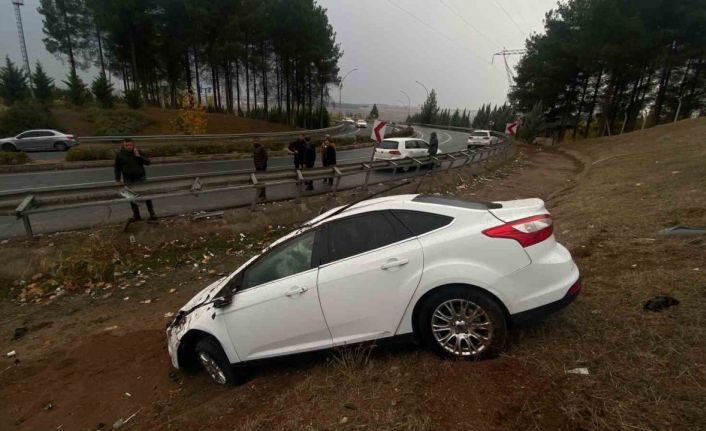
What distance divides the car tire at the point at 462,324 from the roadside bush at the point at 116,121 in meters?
32.4

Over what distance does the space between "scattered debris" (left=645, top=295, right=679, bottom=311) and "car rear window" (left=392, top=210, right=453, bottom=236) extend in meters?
2.22

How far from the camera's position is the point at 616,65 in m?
30.0

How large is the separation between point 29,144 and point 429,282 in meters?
28.9

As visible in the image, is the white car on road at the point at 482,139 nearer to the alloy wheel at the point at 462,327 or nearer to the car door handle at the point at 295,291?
the alloy wheel at the point at 462,327

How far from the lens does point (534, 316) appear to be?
3256 millimetres

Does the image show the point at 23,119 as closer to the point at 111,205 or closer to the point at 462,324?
the point at 111,205

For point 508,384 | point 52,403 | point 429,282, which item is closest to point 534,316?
point 508,384

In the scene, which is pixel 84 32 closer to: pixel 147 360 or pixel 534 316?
pixel 147 360

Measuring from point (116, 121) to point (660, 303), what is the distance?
35746 mm

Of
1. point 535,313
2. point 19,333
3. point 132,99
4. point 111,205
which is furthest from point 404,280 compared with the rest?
point 132,99

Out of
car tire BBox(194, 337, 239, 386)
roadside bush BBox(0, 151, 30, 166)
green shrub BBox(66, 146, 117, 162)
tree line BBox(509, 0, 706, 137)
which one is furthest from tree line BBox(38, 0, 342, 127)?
car tire BBox(194, 337, 239, 386)

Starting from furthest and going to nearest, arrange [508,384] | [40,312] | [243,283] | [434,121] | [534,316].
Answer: [434,121] < [40,312] < [243,283] < [534,316] < [508,384]

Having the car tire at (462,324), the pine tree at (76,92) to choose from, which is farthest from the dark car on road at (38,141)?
the car tire at (462,324)

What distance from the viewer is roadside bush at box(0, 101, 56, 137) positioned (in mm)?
26625
